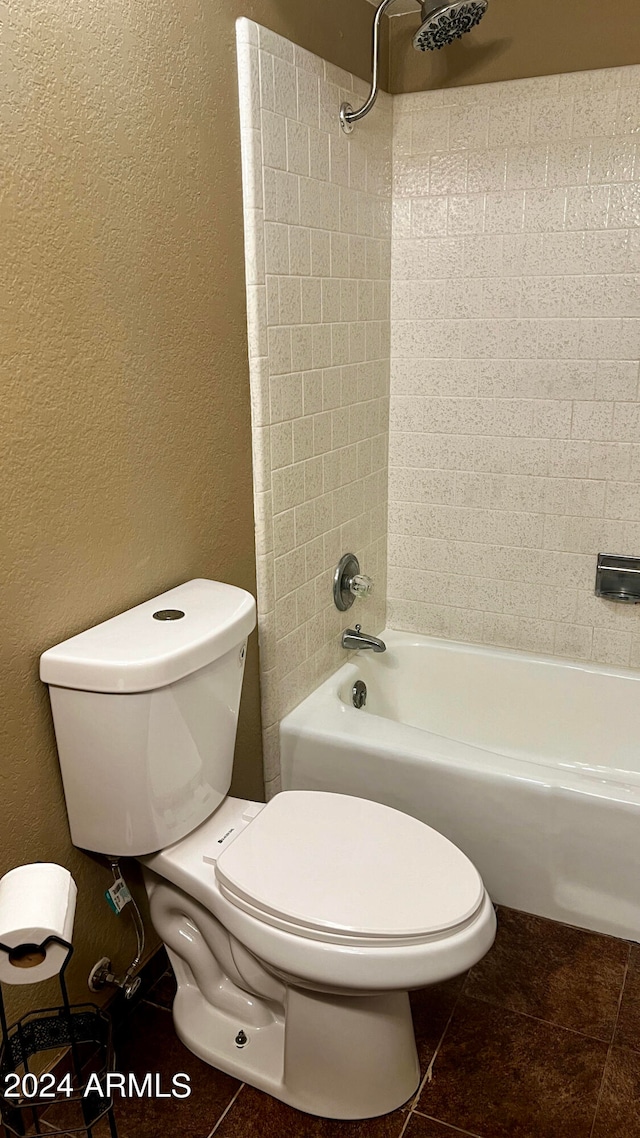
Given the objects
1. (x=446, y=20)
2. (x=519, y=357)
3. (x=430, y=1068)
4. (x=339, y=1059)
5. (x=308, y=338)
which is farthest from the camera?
(x=519, y=357)

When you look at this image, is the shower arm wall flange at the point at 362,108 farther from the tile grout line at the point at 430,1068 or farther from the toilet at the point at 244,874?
the tile grout line at the point at 430,1068

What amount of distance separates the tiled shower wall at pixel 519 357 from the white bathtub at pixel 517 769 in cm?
14

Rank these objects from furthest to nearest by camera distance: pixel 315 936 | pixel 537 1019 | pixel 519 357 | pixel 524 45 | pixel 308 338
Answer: pixel 519 357
pixel 524 45
pixel 308 338
pixel 537 1019
pixel 315 936

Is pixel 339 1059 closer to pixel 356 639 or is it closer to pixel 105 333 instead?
pixel 356 639


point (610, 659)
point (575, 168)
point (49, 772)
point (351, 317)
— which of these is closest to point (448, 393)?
point (351, 317)

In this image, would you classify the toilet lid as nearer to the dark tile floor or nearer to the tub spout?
the dark tile floor

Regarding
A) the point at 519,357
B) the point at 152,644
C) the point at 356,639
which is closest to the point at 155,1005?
the point at 152,644

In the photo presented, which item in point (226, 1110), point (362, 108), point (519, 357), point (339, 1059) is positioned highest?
point (362, 108)

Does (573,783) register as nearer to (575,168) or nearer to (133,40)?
(575,168)

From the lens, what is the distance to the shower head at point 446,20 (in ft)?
6.09

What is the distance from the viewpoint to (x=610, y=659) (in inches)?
98.2

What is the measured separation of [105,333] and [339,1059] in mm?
1366

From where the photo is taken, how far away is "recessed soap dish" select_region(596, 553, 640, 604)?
7.91ft

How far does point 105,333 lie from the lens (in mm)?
1475
